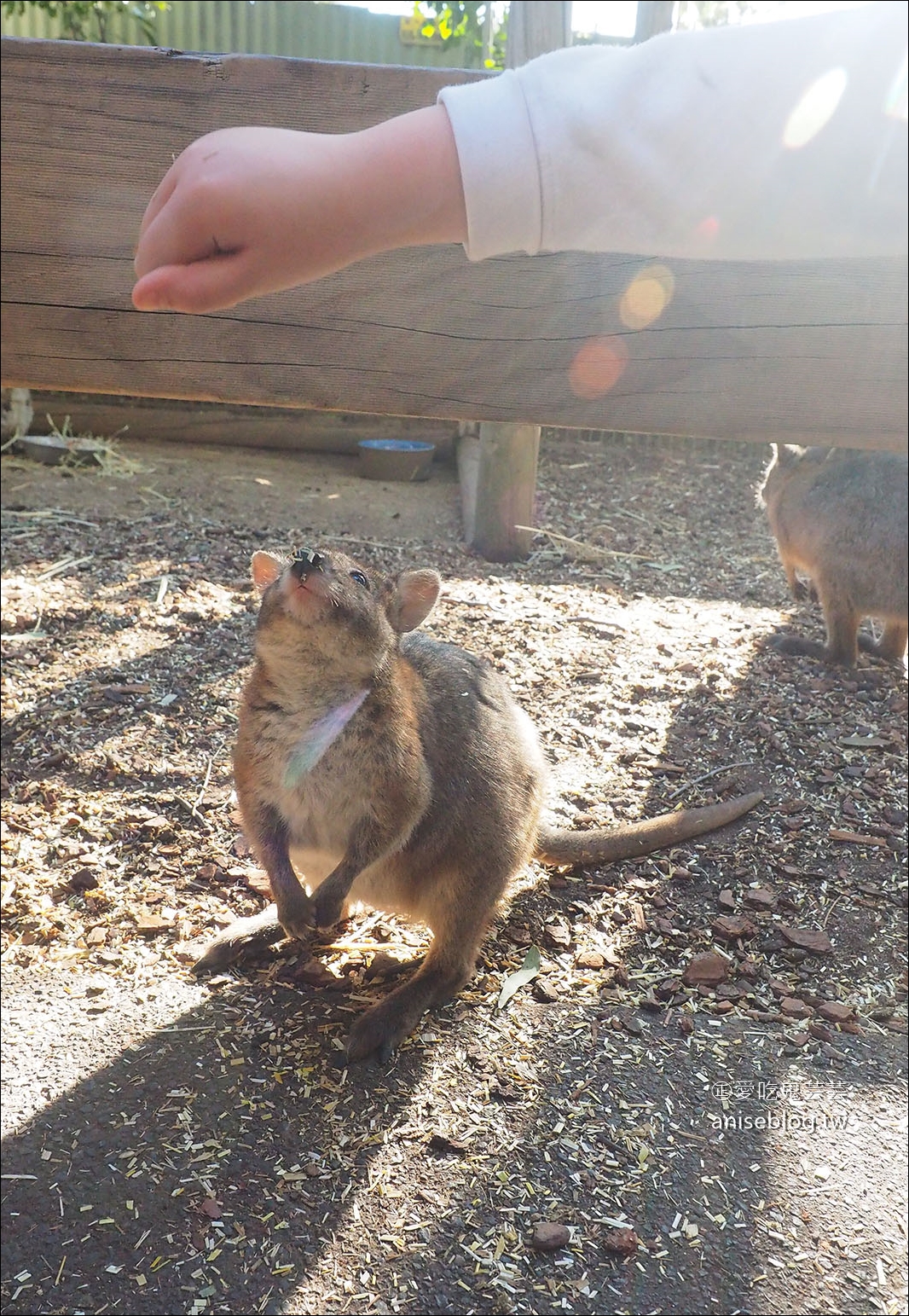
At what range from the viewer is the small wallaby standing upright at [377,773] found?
216cm

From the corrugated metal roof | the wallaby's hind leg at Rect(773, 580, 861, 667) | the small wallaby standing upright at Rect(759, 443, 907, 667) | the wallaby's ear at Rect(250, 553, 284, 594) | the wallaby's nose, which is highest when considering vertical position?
the corrugated metal roof

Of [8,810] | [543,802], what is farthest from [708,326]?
[8,810]

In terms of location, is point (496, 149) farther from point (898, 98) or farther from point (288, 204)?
point (898, 98)

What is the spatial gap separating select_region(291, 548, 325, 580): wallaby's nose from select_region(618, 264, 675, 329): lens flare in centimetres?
68

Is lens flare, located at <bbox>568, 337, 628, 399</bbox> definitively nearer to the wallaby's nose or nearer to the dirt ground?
the wallaby's nose

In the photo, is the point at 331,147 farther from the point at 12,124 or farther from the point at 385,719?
the point at 385,719

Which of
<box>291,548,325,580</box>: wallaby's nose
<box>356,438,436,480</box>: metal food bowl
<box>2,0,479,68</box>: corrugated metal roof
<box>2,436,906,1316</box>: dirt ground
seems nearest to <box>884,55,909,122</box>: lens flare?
<box>291,548,325,580</box>: wallaby's nose

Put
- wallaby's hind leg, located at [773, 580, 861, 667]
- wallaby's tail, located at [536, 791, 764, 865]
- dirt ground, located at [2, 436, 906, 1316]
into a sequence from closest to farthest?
dirt ground, located at [2, 436, 906, 1316] → wallaby's tail, located at [536, 791, 764, 865] → wallaby's hind leg, located at [773, 580, 861, 667]

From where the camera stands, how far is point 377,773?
2.27 metres

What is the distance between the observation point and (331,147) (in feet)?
3.08

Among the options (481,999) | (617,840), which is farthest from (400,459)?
(481,999)

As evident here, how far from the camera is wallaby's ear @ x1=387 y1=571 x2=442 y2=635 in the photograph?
2.20 m

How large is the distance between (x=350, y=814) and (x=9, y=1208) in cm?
91

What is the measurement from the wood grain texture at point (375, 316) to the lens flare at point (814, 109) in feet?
2.76
